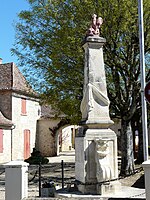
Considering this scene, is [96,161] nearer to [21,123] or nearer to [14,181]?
[14,181]

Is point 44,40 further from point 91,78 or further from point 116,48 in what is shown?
point 91,78

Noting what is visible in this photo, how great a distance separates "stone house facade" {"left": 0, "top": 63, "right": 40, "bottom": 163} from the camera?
2347 centimetres

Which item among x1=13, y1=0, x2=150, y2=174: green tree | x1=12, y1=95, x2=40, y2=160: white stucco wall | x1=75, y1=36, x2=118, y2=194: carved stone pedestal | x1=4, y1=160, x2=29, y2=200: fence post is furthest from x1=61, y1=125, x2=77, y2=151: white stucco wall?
x1=4, y1=160, x2=29, y2=200: fence post

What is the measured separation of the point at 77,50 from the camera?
1250 cm

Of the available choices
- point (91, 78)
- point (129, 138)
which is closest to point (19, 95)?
point (129, 138)

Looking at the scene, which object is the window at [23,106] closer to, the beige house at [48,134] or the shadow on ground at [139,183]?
the beige house at [48,134]

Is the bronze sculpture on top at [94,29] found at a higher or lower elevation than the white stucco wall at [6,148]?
higher

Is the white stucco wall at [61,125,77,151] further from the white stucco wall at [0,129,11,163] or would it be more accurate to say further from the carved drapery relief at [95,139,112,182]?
the carved drapery relief at [95,139,112,182]

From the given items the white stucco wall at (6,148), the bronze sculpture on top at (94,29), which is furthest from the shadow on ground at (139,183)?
the white stucco wall at (6,148)

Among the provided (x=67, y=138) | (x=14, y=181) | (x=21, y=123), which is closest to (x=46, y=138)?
(x=21, y=123)

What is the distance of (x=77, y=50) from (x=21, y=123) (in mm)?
14068

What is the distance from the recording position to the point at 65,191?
823 cm

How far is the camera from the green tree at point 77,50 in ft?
40.5

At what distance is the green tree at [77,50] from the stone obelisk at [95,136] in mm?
3780
